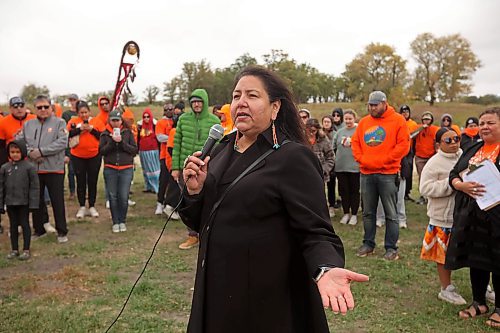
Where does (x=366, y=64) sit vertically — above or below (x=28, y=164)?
above

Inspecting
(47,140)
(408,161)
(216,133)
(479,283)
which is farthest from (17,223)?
(408,161)

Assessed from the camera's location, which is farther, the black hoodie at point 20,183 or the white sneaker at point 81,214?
the white sneaker at point 81,214

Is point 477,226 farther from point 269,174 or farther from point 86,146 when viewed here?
point 86,146

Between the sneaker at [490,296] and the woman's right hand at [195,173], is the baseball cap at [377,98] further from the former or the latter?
the woman's right hand at [195,173]

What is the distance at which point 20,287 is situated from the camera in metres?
5.55

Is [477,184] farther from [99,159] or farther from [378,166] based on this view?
[99,159]

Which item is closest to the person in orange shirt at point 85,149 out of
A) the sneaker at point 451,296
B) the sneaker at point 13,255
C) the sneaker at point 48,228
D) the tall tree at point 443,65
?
the sneaker at point 48,228

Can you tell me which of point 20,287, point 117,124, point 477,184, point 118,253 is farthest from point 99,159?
point 477,184

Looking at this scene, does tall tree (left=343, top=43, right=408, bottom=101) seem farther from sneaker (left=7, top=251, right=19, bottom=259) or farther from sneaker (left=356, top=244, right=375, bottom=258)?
sneaker (left=7, top=251, right=19, bottom=259)

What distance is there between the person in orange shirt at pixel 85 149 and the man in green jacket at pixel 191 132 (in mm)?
2335

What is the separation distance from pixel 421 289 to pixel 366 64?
6219cm

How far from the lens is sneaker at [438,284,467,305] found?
5129mm

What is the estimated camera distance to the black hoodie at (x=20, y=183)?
21.6 feet

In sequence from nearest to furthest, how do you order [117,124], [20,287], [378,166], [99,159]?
[20,287], [378,166], [117,124], [99,159]
